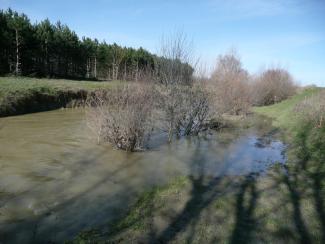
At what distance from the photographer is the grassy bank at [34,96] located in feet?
60.8

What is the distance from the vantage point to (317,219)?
6031 millimetres

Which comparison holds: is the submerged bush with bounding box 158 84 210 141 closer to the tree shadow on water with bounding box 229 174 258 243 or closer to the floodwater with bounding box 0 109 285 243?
the floodwater with bounding box 0 109 285 243

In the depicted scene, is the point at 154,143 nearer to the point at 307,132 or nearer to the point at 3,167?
the point at 3,167

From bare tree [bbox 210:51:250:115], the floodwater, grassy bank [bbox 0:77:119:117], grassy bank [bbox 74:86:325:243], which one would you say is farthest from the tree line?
grassy bank [bbox 74:86:325:243]

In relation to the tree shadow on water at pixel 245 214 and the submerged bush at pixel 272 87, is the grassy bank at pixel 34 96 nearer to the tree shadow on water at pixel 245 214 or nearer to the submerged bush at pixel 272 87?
the tree shadow on water at pixel 245 214

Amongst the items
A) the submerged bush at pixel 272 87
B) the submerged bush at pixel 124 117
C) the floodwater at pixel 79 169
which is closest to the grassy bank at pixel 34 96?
the floodwater at pixel 79 169

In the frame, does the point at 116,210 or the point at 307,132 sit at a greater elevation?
the point at 307,132

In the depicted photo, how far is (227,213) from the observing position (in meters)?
6.18

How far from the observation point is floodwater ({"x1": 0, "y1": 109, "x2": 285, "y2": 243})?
19.9 feet

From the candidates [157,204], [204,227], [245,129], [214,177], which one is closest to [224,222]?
[204,227]

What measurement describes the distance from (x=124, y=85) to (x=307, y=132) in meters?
9.96

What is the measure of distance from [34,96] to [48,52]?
2543 cm

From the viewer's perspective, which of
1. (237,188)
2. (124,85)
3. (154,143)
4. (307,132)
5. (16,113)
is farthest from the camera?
(16,113)

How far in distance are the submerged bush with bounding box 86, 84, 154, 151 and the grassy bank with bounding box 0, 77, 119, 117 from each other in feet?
13.6
